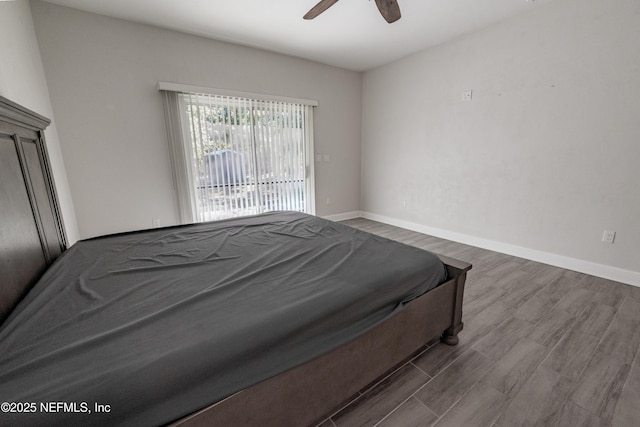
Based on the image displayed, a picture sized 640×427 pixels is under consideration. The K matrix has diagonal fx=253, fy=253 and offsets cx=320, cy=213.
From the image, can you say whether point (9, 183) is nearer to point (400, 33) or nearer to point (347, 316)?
point (347, 316)

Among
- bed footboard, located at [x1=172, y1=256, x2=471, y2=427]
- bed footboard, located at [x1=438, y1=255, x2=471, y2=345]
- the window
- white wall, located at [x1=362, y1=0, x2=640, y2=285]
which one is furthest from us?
the window

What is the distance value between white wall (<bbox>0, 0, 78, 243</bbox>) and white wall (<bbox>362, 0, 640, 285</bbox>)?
427cm

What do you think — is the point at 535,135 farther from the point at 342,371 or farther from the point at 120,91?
the point at 120,91

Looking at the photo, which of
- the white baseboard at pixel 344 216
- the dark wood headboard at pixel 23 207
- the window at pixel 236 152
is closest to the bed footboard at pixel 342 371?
the dark wood headboard at pixel 23 207

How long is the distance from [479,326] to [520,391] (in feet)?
1.74

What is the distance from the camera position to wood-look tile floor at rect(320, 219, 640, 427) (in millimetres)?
1216

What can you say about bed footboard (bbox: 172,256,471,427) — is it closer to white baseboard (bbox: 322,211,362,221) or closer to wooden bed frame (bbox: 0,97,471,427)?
wooden bed frame (bbox: 0,97,471,427)

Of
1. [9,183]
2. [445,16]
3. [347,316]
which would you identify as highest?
[445,16]

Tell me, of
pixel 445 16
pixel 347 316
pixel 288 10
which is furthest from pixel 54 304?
pixel 445 16

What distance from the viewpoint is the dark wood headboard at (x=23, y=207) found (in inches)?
44.3

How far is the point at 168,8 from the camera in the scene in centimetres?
254

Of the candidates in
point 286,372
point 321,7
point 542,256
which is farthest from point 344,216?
point 286,372

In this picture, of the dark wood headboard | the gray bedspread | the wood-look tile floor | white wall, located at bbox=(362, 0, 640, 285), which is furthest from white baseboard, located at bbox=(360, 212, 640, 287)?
the dark wood headboard

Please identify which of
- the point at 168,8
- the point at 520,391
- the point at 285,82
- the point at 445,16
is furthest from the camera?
the point at 285,82
